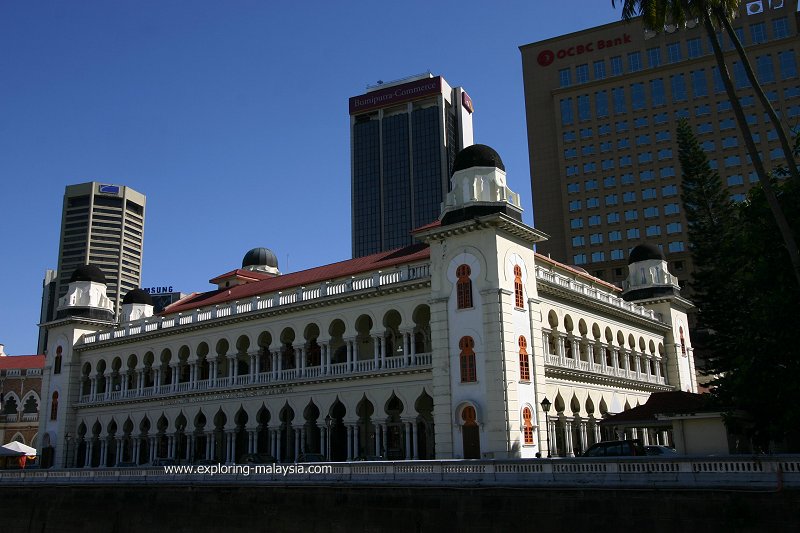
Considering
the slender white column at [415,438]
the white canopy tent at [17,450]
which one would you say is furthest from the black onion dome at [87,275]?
the slender white column at [415,438]

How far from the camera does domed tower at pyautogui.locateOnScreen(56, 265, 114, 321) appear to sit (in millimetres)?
58812

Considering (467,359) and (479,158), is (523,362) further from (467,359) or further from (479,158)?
(479,158)

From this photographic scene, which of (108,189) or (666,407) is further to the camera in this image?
(108,189)

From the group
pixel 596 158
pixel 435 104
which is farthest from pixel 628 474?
pixel 435 104

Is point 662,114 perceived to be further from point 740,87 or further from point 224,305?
point 224,305

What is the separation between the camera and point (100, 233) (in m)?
186

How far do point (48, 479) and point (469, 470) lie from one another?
78.3 ft

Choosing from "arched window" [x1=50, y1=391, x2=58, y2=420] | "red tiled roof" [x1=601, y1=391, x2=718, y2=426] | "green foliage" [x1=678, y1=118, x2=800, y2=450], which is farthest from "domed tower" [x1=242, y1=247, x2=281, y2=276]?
"green foliage" [x1=678, y1=118, x2=800, y2=450]

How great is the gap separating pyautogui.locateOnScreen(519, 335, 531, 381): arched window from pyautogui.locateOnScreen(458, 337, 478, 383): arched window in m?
2.42

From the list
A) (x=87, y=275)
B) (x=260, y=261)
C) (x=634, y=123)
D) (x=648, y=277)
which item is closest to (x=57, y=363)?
(x=87, y=275)

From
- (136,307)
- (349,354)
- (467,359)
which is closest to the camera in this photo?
(467,359)

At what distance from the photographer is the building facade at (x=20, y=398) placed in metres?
79.1

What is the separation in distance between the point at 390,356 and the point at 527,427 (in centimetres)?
920

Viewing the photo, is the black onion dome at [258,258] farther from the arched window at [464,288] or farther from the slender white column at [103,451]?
the arched window at [464,288]
